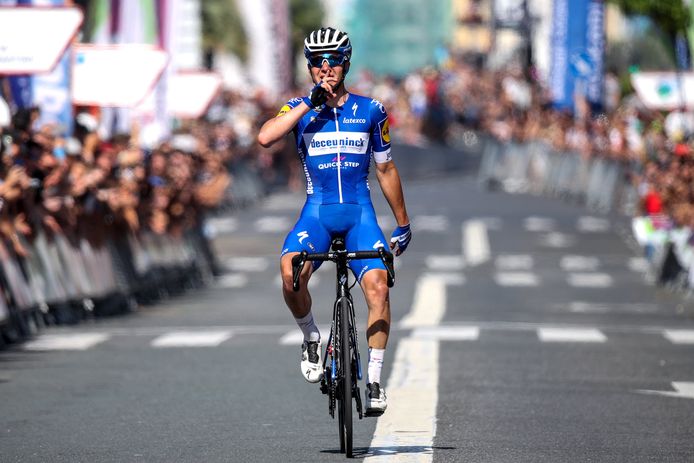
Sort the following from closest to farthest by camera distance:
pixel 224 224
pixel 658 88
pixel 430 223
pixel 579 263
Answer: pixel 579 263 → pixel 658 88 → pixel 430 223 → pixel 224 224

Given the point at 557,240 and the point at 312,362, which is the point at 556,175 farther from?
the point at 312,362

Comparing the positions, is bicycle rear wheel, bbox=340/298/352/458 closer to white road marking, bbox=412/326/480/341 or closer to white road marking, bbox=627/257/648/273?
white road marking, bbox=412/326/480/341

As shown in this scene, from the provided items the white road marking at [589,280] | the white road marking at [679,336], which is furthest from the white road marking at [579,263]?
the white road marking at [679,336]

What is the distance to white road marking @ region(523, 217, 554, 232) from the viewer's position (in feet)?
124

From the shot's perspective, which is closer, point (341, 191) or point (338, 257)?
point (338, 257)

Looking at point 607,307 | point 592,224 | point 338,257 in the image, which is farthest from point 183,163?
point 338,257

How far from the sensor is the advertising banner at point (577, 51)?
159ft

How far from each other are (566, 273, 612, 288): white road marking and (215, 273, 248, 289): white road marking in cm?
417

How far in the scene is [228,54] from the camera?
94500 mm

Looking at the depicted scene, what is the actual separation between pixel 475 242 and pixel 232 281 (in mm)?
7889

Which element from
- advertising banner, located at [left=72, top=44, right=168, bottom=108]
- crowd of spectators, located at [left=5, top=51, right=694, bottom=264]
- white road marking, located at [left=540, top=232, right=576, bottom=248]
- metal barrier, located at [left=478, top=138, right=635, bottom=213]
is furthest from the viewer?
metal barrier, located at [left=478, top=138, right=635, bottom=213]

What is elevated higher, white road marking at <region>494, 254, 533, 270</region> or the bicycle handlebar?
the bicycle handlebar

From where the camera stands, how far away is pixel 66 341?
17.8m

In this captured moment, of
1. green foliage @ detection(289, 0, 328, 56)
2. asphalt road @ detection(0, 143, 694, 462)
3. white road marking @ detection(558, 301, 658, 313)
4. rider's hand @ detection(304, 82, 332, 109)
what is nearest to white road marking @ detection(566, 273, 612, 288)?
asphalt road @ detection(0, 143, 694, 462)
